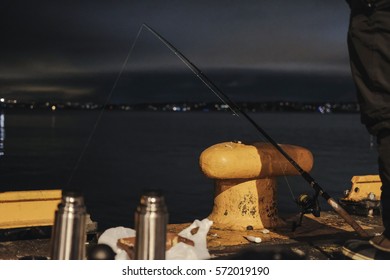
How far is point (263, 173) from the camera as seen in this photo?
6.03 metres

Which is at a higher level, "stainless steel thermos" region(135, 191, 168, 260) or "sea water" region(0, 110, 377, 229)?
"sea water" region(0, 110, 377, 229)

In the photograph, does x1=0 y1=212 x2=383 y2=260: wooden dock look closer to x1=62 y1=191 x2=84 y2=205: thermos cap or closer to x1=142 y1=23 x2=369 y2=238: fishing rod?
x1=142 y1=23 x2=369 y2=238: fishing rod

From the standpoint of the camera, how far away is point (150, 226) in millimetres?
3119

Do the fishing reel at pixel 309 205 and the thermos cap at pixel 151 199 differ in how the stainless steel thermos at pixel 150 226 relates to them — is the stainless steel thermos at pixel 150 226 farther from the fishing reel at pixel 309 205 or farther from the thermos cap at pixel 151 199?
the fishing reel at pixel 309 205

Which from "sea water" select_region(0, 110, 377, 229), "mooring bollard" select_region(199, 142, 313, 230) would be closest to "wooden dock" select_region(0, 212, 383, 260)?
"mooring bollard" select_region(199, 142, 313, 230)

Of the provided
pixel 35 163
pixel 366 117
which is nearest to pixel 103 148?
pixel 35 163

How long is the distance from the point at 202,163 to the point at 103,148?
4696 centimetres

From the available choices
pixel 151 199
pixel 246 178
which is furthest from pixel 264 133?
pixel 151 199

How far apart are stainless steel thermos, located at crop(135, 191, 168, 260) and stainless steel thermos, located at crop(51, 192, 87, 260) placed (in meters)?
0.32

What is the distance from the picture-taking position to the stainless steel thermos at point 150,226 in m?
3.12

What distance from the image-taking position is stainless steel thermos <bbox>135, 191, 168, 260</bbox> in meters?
3.12

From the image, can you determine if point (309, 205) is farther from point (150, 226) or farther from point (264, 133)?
point (150, 226)
